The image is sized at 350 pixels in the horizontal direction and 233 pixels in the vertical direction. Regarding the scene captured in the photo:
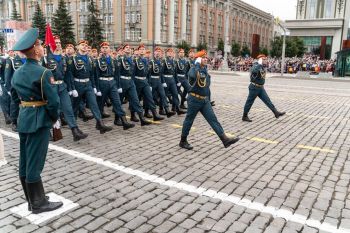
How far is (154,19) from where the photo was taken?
64312 mm

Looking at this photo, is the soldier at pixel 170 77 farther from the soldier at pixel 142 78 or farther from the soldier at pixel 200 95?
the soldier at pixel 200 95

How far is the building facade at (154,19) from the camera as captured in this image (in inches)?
2581

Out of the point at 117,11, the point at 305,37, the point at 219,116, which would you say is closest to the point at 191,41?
the point at 117,11

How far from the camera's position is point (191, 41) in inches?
3061

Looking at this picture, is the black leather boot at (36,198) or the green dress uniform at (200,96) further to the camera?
the green dress uniform at (200,96)

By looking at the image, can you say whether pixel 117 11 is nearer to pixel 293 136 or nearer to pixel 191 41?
pixel 191 41

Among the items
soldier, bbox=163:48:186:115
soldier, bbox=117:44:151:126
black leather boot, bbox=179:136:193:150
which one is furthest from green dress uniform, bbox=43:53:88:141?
soldier, bbox=163:48:186:115

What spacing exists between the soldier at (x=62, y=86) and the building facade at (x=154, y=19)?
5180 centimetres

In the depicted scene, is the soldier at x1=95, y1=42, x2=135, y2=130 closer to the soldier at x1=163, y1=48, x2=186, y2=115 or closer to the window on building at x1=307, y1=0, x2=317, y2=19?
the soldier at x1=163, y1=48, x2=186, y2=115

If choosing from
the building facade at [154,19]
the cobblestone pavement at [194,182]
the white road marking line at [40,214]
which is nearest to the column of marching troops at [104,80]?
the cobblestone pavement at [194,182]

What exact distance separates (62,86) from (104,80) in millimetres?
1229

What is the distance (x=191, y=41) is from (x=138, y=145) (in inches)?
2881

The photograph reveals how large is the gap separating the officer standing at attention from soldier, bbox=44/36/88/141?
9.75 ft

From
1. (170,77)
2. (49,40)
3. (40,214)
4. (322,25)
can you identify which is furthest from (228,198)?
(322,25)
